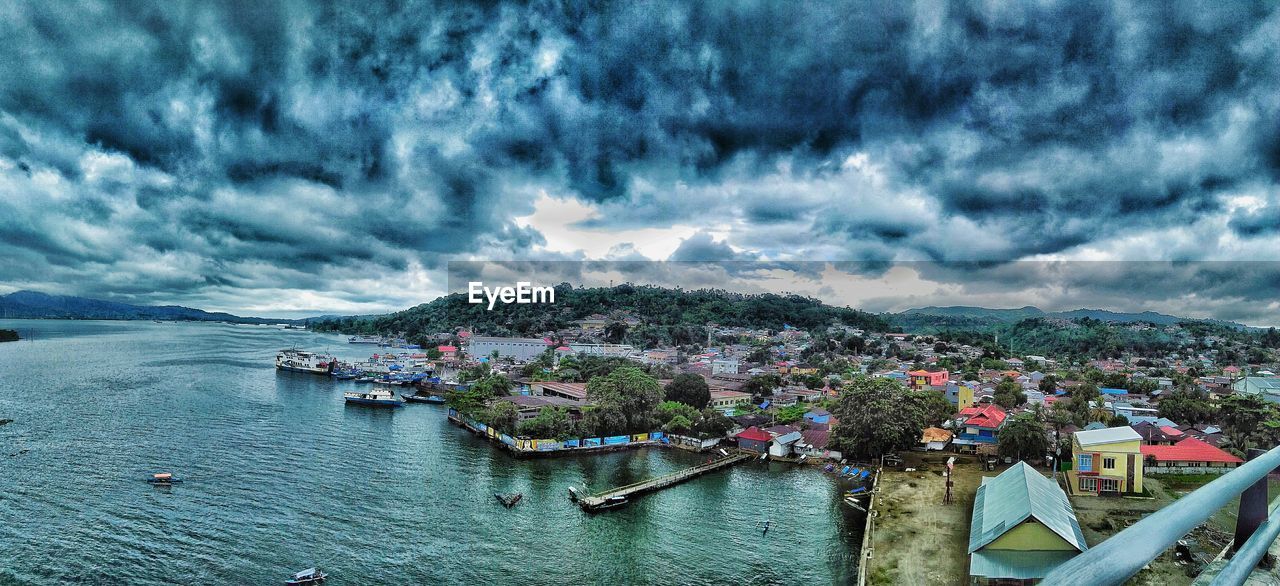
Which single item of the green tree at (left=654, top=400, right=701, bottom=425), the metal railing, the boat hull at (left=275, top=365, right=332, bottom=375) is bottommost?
the boat hull at (left=275, top=365, right=332, bottom=375)

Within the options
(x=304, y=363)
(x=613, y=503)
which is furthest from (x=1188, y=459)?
(x=304, y=363)

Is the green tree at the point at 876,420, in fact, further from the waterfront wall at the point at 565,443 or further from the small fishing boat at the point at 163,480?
the small fishing boat at the point at 163,480

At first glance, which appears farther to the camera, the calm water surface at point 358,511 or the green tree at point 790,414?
the green tree at point 790,414

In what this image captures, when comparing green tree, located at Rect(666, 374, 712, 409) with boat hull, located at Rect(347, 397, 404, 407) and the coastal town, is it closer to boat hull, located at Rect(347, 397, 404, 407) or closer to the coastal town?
the coastal town

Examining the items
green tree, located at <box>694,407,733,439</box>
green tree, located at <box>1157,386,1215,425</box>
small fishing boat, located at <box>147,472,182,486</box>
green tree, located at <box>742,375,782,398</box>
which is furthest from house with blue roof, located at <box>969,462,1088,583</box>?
green tree, located at <box>742,375,782,398</box>

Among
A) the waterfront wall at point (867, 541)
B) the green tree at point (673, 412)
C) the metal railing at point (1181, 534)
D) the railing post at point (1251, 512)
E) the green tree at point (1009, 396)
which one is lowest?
the waterfront wall at point (867, 541)

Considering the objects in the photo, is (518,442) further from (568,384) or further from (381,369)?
(381,369)

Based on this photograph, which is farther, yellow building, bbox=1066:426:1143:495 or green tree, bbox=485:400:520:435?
green tree, bbox=485:400:520:435

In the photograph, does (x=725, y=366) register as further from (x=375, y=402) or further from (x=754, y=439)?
(x=375, y=402)

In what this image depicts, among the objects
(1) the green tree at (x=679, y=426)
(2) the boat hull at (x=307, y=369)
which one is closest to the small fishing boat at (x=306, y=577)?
(1) the green tree at (x=679, y=426)
